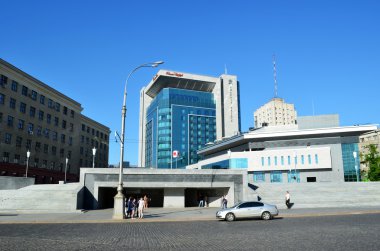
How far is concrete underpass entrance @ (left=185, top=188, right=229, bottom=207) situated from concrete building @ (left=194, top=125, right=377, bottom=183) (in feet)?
76.1

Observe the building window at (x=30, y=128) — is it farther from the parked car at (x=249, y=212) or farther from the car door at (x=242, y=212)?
the car door at (x=242, y=212)

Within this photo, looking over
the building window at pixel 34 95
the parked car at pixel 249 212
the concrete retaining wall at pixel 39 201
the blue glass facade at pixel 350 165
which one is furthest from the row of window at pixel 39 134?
the blue glass facade at pixel 350 165

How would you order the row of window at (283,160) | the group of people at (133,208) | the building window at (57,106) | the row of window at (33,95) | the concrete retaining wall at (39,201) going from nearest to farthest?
the group of people at (133,208), the concrete retaining wall at (39,201), the row of window at (33,95), the row of window at (283,160), the building window at (57,106)

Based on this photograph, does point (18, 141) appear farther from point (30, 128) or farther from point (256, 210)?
point (256, 210)

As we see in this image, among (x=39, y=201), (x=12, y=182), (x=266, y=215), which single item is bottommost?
(x=266, y=215)

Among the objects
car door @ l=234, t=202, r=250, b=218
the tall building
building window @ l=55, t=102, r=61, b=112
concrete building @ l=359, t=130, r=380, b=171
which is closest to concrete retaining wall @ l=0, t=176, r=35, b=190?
car door @ l=234, t=202, r=250, b=218

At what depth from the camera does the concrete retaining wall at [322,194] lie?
3619 cm

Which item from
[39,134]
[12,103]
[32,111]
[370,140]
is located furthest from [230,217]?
[370,140]

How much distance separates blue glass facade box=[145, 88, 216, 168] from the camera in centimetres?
12375

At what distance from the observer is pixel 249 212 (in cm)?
2362

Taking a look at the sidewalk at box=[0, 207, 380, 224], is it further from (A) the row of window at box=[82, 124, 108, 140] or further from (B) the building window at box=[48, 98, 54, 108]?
(A) the row of window at box=[82, 124, 108, 140]

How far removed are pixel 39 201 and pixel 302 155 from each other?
4957 centimetres

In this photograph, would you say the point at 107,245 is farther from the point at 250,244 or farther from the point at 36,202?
the point at 36,202

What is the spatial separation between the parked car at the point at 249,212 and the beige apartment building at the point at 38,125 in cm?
3304
